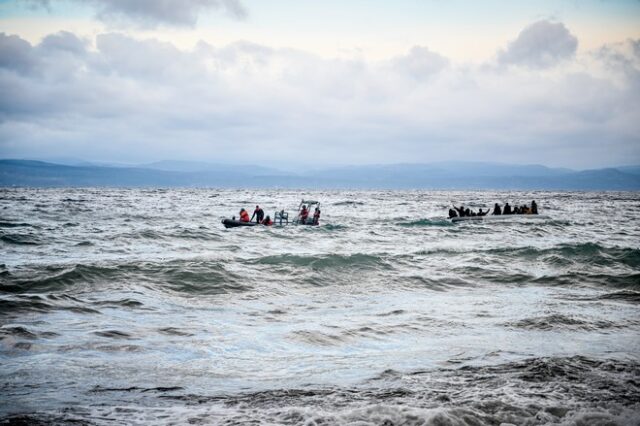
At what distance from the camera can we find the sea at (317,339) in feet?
18.9

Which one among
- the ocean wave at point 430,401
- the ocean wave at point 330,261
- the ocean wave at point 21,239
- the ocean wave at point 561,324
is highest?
the ocean wave at point 430,401

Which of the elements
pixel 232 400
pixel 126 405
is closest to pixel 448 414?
pixel 232 400

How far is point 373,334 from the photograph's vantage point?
32.4 feet

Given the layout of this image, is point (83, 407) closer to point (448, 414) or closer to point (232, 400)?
point (232, 400)

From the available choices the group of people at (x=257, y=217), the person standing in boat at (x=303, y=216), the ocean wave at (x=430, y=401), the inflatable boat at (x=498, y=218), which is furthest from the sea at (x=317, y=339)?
the inflatable boat at (x=498, y=218)

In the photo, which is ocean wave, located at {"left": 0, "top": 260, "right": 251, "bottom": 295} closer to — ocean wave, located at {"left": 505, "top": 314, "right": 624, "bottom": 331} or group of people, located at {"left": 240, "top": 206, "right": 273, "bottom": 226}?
ocean wave, located at {"left": 505, "top": 314, "right": 624, "bottom": 331}

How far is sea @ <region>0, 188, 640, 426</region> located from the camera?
5754mm

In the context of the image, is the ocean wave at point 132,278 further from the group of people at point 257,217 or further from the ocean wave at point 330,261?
the group of people at point 257,217

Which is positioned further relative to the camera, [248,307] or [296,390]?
[248,307]

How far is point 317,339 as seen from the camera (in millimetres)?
9492

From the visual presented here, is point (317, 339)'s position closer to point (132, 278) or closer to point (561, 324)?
point (561, 324)

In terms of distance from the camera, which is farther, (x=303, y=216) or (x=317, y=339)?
(x=303, y=216)

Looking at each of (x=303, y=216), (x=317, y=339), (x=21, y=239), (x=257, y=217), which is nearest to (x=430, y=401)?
(x=317, y=339)

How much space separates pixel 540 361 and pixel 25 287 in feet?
43.4
